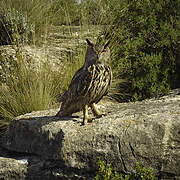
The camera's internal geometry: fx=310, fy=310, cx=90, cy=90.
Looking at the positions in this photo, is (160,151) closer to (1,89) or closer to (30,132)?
(30,132)

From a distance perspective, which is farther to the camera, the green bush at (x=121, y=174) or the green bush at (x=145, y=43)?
the green bush at (x=145, y=43)

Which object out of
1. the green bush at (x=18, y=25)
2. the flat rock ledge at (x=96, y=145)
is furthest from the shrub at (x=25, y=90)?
the green bush at (x=18, y=25)

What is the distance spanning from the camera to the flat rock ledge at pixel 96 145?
110 inches

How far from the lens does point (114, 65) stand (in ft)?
18.8

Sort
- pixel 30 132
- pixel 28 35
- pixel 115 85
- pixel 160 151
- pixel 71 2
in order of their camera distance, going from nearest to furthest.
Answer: pixel 160 151, pixel 30 132, pixel 115 85, pixel 28 35, pixel 71 2

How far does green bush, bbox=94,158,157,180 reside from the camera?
2.68 meters

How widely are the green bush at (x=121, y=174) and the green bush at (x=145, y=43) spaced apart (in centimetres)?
253

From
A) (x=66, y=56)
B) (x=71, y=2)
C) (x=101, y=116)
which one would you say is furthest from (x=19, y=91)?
(x=71, y=2)

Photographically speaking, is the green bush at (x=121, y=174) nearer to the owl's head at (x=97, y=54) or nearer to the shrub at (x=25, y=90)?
the owl's head at (x=97, y=54)

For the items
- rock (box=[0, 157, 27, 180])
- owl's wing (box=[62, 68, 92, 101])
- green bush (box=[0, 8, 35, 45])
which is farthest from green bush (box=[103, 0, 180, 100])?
rock (box=[0, 157, 27, 180])

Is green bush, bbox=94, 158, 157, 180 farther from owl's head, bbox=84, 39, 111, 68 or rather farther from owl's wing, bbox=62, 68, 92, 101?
owl's head, bbox=84, 39, 111, 68

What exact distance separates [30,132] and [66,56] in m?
2.80

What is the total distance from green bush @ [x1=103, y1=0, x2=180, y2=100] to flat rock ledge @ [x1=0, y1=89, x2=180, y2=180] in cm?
188

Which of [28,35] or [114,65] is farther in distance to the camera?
[28,35]
